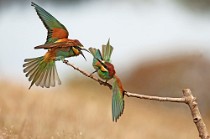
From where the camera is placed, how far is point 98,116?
2.72 metres

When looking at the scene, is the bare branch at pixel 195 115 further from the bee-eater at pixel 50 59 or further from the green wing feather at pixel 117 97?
the bee-eater at pixel 50 59

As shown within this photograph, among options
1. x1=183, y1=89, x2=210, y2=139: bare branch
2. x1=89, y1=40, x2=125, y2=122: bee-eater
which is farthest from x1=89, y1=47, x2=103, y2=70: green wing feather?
x1=183, y1=89, x2=210, y2=139: bare branch

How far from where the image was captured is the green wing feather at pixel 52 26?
960 millimetres

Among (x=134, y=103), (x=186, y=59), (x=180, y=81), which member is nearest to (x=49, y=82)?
(x=134, y=103)

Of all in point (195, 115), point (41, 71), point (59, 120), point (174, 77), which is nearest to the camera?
point (41, 71)

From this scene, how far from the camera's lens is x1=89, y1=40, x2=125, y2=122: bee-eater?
94 centimetres

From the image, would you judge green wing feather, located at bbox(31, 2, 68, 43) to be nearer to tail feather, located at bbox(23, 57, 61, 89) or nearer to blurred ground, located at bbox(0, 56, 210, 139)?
tail feather, located at bbox(23, 57, 61, 89)

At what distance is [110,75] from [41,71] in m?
0.12

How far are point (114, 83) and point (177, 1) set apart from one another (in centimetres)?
1218

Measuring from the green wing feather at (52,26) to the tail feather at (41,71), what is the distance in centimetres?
4

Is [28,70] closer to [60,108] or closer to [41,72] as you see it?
[41,72]

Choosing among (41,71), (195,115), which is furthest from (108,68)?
(195,115)

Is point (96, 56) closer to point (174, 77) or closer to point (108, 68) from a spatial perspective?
point (108, 68)

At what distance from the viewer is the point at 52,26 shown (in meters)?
0.98
